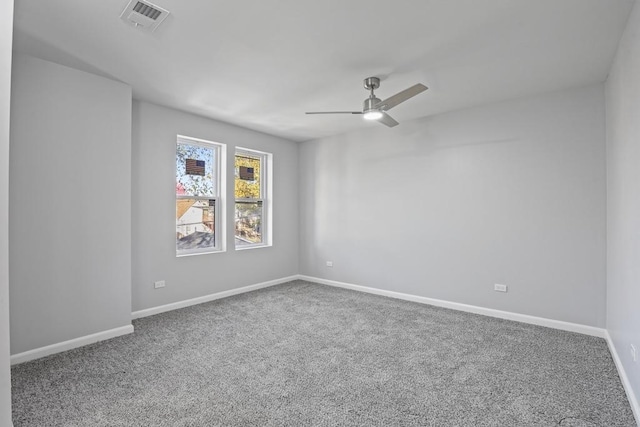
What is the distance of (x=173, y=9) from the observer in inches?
84.9

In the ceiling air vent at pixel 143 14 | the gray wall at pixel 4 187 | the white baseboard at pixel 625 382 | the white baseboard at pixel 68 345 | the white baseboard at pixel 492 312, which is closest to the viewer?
the gray wall at pixel 4 187

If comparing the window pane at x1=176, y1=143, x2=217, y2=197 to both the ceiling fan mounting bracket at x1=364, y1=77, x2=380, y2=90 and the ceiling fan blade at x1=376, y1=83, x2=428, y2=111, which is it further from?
the ceiling fan blade at x1=376, y1=83, x2=428, y2=111

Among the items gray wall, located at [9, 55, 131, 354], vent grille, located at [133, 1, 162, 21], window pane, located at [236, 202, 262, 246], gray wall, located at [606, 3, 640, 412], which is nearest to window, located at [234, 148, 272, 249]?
window pane, located at [236, 202, 262, 246]

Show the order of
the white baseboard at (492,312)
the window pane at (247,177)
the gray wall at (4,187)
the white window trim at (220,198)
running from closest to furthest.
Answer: the gray wall at (4,187), the white baseboard at (492,312), the white window trim at (220,198), the window pane at (247,177)

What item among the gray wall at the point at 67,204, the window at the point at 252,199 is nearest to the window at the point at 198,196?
the window at the point at 252,199

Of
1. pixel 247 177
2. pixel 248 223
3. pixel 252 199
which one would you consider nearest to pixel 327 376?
pixel 248 223

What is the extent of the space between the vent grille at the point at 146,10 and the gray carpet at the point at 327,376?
2.66 m

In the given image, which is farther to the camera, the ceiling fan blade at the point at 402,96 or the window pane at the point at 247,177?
the window pane at the point at 247,177

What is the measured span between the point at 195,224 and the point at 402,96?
10.9 ft

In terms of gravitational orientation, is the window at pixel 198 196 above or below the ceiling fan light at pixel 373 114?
below

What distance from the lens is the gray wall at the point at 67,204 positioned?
274cm

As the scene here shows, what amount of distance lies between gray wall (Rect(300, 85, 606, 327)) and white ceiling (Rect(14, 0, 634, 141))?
47 centimetres

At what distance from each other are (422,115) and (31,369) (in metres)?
4.94

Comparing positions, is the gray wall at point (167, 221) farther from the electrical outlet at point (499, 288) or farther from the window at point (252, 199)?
the electrical outlet at point (499, 288)
